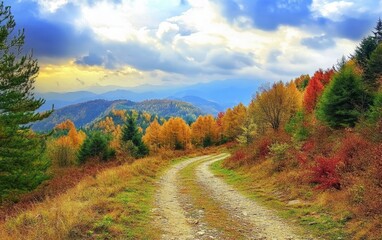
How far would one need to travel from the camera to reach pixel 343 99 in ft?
82.7

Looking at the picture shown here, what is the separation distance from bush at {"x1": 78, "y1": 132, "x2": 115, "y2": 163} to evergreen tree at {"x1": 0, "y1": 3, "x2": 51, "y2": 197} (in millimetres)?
27366

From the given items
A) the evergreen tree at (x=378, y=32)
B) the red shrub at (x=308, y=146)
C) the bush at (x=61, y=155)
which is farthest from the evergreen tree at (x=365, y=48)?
the bush at (x=61, y=155)

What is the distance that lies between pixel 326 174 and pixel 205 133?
258 feet

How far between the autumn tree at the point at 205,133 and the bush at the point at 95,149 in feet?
144

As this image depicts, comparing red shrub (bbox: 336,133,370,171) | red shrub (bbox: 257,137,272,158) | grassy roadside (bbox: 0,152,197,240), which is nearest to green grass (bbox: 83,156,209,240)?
grassy roadside (bbox: 0,152,197,240)

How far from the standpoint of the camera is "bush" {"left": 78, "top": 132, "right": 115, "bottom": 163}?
2028 inches

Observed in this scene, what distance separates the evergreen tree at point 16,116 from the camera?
2178 centimetres

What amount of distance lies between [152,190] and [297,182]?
8.24m

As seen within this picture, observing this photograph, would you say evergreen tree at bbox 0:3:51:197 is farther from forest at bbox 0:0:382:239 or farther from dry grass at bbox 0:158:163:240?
dry grass at bbox 0:158:163:240

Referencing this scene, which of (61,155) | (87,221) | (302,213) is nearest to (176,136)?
(61,155)

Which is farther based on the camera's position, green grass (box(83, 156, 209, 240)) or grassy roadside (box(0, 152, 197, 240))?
green grass (box(83, 156, 209, 240))

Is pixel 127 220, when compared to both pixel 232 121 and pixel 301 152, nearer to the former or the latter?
pixel 301 152

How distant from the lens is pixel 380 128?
1519 cm

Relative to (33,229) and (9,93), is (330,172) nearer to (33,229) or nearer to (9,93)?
(33,229)
